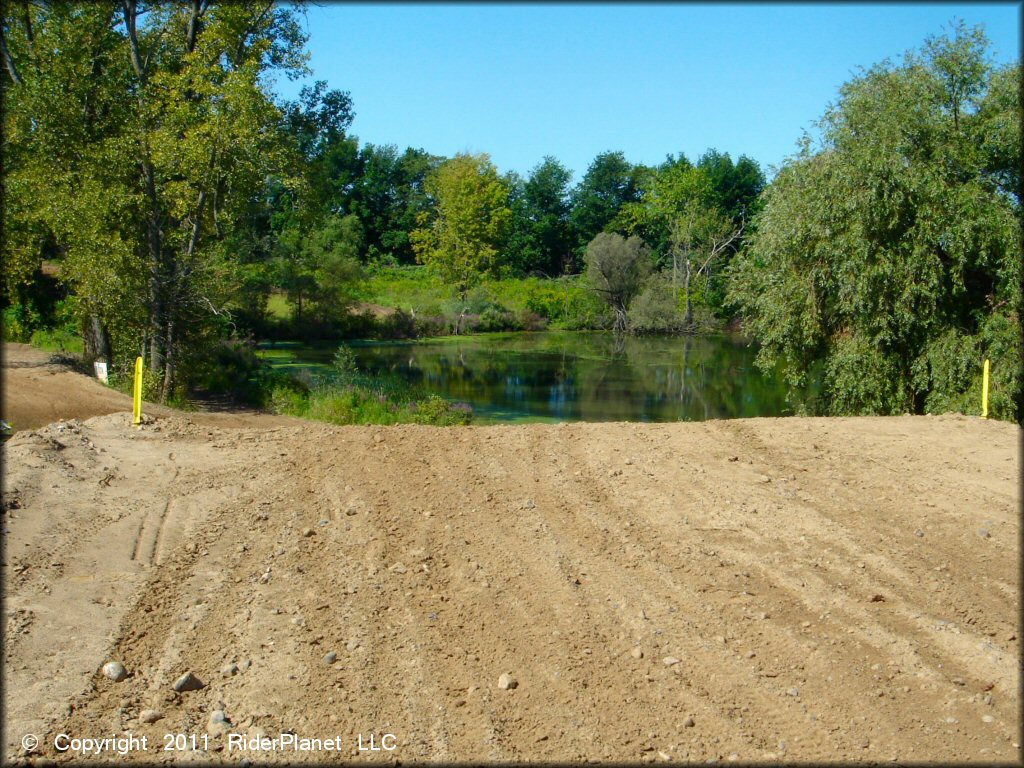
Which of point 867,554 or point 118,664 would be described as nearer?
point 118,664

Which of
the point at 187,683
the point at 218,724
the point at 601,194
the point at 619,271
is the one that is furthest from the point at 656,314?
the point at 218,724

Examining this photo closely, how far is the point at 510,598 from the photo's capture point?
256 inches

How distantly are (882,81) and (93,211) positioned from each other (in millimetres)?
14985

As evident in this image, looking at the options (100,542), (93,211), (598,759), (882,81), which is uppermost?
(882,81)

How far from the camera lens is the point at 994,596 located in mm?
6680

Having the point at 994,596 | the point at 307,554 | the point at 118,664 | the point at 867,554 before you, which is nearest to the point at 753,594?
the point at 867,554

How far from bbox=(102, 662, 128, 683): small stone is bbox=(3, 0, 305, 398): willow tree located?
11.7 meters

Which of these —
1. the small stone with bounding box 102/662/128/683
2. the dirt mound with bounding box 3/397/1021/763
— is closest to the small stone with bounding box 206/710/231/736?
the dirt mound with bounding box 3/397/1021/763

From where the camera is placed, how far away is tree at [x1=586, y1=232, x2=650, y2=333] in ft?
170

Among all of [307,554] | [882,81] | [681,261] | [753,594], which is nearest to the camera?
[753,594]

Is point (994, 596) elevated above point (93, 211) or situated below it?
below

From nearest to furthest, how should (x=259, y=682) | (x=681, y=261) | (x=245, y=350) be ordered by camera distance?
1. (x=259, y=682)
2. (x=245, y=350)
3. (x=681, y=261)

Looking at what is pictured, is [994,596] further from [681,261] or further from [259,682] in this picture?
[681,261]

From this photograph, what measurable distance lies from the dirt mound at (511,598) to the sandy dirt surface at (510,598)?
0.02m
